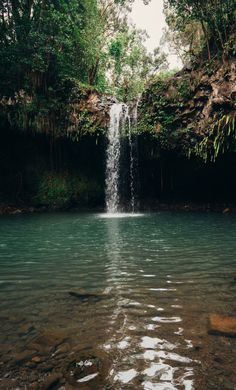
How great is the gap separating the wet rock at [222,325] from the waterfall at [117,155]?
15.4m

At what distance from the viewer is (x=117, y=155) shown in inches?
737

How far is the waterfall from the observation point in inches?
703

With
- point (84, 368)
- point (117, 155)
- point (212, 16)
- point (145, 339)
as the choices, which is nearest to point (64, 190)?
point (117, 155)

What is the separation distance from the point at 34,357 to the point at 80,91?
17.5 meters

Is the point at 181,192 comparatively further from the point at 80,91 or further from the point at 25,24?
the point at 25,24

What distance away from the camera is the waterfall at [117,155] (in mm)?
17844

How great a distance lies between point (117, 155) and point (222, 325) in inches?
643

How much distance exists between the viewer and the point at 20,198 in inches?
768

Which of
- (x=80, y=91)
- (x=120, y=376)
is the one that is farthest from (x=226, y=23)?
(x=120, y=376)

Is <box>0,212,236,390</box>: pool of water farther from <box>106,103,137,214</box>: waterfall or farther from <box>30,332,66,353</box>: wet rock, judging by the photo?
<box>106,103,137,214</box>: waterfall

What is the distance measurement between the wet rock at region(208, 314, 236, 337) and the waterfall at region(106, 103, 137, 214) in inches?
605

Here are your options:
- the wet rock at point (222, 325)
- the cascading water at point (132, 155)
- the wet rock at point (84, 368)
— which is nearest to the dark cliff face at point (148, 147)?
the cascading water at point (132, 155)

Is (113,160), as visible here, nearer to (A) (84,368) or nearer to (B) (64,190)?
(B) (64,190)

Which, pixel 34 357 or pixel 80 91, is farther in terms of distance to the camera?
pixel 80 91
